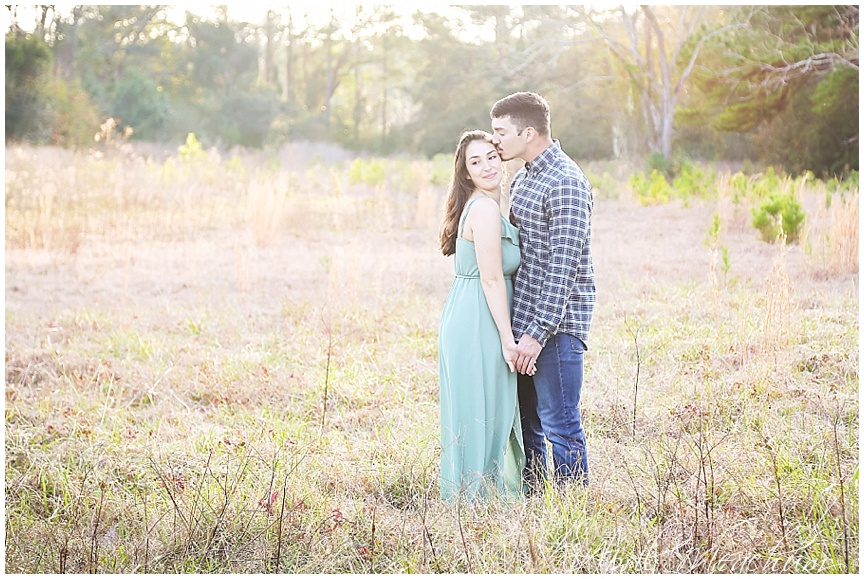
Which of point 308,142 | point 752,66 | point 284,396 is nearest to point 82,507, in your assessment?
point 284,396

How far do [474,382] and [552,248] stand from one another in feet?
1.58

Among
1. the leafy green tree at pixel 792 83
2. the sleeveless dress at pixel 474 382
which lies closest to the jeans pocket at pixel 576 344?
the sleeveless dress at pixel 474 382

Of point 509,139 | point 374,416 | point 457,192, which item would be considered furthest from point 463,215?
point 374,416

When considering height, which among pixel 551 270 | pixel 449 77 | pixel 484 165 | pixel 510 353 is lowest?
pixel 510 353

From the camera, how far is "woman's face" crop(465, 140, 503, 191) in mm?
2475

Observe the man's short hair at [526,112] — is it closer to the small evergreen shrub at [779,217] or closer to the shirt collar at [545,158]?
the shirt collar at [545,158]

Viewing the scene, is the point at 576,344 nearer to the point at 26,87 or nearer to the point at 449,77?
the point at 26,87

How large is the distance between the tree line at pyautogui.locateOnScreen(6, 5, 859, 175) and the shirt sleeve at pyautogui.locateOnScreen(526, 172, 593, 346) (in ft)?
38.0

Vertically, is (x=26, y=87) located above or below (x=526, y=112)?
above

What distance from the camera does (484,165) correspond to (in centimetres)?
247

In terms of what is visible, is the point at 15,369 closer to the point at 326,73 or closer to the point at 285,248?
the point at 285,248

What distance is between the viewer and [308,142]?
80.3 ft

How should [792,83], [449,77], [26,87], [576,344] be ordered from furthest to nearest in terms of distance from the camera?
[449,77] < [26,87] < [792,83] < [576,344]

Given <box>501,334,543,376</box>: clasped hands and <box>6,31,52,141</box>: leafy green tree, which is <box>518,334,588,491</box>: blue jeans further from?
<box>6,31,52,141</box>: leafy green tree
